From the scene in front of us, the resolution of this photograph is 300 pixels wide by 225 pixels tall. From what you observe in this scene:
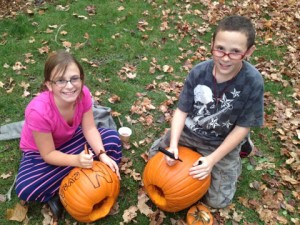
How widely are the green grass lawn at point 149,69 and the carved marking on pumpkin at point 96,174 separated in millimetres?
555

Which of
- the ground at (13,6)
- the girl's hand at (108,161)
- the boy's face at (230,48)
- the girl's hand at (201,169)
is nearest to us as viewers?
the boy's face at (230,48)

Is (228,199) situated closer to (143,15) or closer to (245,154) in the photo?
(245,154)

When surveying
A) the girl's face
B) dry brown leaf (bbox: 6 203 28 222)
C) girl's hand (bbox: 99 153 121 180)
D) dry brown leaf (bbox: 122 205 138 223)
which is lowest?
dry brown leaf (bbox: 122 205 138 223)

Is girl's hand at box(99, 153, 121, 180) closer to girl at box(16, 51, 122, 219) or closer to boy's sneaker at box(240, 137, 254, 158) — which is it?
girl at box(16, 51, 122, 219)

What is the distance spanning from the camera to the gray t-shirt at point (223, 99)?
290cm

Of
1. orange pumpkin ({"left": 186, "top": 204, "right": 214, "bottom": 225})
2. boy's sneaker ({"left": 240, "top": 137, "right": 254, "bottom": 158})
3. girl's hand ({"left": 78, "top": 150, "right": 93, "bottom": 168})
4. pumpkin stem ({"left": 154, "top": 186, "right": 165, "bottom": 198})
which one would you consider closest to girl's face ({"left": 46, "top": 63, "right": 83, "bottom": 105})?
girl's hand ({"left": 78, "top": 150, "right": 93, "bottom": 168})

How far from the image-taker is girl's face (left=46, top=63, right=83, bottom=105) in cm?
283

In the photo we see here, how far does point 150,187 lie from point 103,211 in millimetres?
493

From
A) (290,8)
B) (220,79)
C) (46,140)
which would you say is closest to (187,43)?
(290,8)

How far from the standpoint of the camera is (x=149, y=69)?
17.3ft

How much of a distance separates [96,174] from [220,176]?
1287mm

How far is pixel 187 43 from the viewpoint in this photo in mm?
5977

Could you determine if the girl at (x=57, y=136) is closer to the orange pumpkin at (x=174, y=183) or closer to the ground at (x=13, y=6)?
the orange pumpkin at (x=174, y=183)

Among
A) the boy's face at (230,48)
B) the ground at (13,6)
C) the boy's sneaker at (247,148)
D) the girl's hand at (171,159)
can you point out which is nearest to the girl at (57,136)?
the girl's hand at (171,159)
